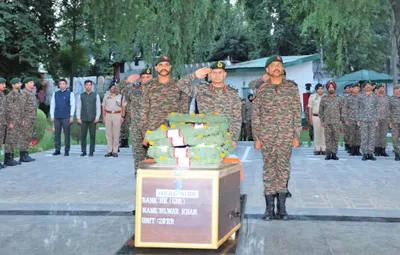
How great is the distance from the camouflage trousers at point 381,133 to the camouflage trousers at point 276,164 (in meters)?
9.79

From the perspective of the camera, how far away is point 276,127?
721cm

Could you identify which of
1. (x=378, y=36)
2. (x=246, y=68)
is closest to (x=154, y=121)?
(x=246, y=68)

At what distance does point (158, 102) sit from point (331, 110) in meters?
8.51

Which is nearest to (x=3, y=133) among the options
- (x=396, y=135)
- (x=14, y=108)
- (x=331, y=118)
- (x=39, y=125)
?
(x=14, y=108)

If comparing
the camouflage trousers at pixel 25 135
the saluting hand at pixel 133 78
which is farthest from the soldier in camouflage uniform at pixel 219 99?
the camouflage trousers at pixel 25 135

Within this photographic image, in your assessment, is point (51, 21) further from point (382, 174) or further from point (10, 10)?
point (382, 174)

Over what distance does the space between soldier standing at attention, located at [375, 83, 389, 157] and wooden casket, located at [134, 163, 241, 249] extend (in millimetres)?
12518

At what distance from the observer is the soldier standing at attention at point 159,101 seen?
742 cm

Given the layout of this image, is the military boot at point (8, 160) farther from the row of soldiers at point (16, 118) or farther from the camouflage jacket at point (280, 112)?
the camouflage jacket at point (280, 112)

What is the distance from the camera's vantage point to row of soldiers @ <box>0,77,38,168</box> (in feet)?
43.2

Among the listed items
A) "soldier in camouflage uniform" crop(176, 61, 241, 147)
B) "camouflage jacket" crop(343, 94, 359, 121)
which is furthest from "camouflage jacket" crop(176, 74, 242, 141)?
"camouflage jacket" crop(343, 94, 359, 121)

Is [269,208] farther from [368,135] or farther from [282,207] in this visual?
[368,135]

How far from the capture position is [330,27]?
38.6 ft

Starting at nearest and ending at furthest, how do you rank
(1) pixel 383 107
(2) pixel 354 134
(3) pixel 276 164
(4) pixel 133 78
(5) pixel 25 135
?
(3) pixel 276 164 < (4) pixel 133 78 < (5) pixel 25 135 < (1) pixel 383 107 < (2) pixel 354 134
